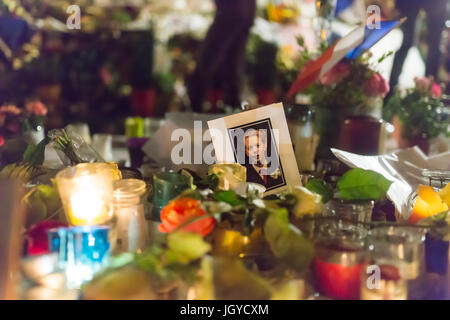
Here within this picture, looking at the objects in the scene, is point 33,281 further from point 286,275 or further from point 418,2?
point 418,2

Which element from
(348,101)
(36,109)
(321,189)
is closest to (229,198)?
(321,189)

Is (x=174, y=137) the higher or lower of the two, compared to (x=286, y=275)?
higher

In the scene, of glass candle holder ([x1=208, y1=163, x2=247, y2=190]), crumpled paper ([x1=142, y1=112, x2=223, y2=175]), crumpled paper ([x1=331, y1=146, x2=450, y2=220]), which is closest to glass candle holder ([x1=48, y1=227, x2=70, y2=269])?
glass candle holder ([x1=208, y1=163, x2=247, y2=190])

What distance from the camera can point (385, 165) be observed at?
1.11m

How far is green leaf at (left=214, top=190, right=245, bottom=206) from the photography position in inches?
28.0

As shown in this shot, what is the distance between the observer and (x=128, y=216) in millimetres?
735

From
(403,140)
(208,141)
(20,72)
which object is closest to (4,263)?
(208,141)

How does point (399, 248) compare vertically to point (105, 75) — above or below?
below

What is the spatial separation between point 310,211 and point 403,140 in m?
1.08

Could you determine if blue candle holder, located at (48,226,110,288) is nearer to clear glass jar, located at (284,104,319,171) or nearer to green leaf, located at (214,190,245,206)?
green leaf, located at (214,190,245,206)

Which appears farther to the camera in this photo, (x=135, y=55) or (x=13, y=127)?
(x=135, y=55)

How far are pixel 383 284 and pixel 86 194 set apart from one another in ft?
1.60

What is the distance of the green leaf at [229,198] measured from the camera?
2.34 ft

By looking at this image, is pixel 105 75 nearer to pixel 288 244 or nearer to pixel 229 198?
pixel 229 198
